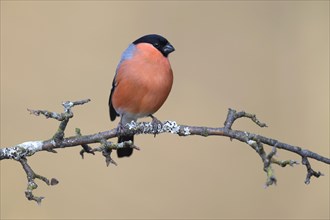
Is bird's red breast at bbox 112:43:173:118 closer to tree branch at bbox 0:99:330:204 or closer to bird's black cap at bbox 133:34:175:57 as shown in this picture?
bird's black cap at bbox 133:34:175:57

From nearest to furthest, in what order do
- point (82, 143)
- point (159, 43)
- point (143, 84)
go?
point (82, 143) → point (143, 84) → point (159, 43)

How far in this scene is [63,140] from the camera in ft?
5.77

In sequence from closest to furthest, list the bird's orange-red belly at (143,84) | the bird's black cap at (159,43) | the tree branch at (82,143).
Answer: the tree branch at (82,143)
the bird's orange-red belly at (143,84)
the bird's black cap at (159,43)

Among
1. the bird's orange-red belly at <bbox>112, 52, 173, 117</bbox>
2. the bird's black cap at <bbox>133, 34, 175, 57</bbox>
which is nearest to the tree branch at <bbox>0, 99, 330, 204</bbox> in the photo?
the bird's orange-red belly at <bbox>112, 52, 173, 117</bbox>

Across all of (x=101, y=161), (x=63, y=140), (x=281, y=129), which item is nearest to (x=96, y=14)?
(x=101, y=161)

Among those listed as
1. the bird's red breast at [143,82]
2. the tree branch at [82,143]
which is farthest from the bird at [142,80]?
the tree branch at [82,143]

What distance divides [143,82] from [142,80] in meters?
0.01

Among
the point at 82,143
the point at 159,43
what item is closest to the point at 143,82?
the point at 159,43

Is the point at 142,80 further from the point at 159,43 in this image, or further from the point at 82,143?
the point at 82,143

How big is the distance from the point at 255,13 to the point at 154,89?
1.61m

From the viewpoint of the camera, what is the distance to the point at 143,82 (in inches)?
97.9

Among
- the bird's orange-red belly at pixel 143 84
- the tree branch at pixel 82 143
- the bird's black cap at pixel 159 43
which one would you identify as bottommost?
the tree branch at pixel 82 143

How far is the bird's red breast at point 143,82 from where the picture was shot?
2.47m

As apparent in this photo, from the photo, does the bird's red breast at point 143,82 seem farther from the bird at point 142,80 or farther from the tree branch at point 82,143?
the tree branch at point 82,143
